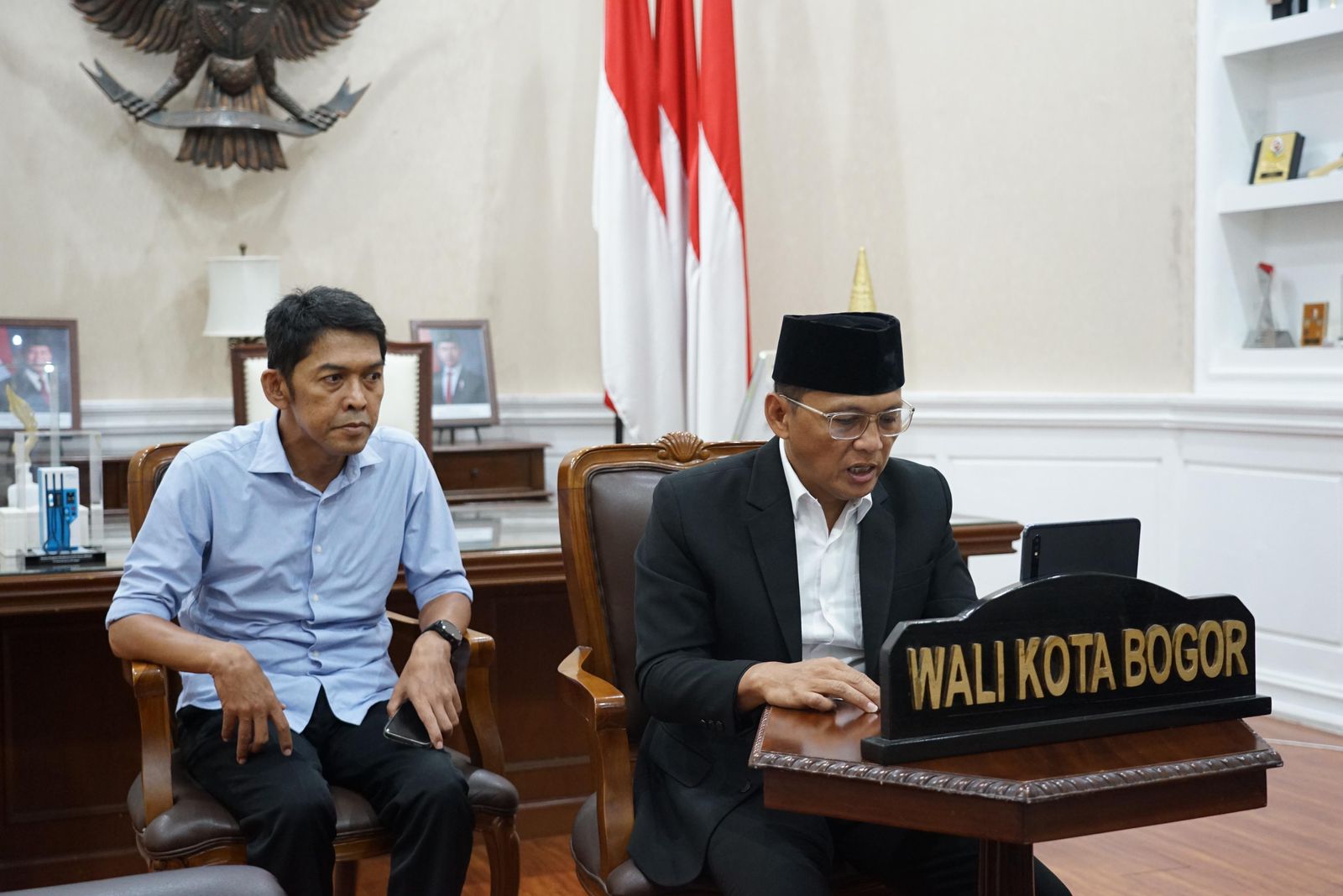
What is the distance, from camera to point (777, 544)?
1.86 m

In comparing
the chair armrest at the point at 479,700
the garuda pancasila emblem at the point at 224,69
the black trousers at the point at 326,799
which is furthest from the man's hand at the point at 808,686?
the garuda pancasila emblem at the point at 224,69

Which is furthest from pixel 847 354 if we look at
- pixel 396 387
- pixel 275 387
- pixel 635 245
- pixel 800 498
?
pixel 635 245

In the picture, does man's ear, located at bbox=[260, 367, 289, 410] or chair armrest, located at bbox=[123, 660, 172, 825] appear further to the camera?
man's ear, located at bbox=[260, 367, 289, 410]

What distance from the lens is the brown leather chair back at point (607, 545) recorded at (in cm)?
214

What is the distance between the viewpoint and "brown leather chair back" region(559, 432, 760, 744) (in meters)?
2.14

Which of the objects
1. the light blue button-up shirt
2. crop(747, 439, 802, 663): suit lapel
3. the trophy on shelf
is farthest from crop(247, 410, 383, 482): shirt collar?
the trophy on shelf

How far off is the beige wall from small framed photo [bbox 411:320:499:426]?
8.3 inches

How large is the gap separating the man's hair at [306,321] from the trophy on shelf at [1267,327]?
11.2 ft

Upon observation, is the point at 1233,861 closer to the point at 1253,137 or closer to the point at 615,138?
the point at 1253,137

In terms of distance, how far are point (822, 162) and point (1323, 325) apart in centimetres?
198

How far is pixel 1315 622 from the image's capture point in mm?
4211

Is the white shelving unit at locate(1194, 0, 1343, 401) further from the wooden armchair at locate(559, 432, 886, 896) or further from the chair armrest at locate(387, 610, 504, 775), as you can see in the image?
the chair armrest at locate(387, 610, 504, 775)

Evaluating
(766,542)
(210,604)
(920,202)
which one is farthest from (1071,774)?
(920,202)

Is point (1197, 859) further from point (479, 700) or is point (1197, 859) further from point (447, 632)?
point (447, 632)
